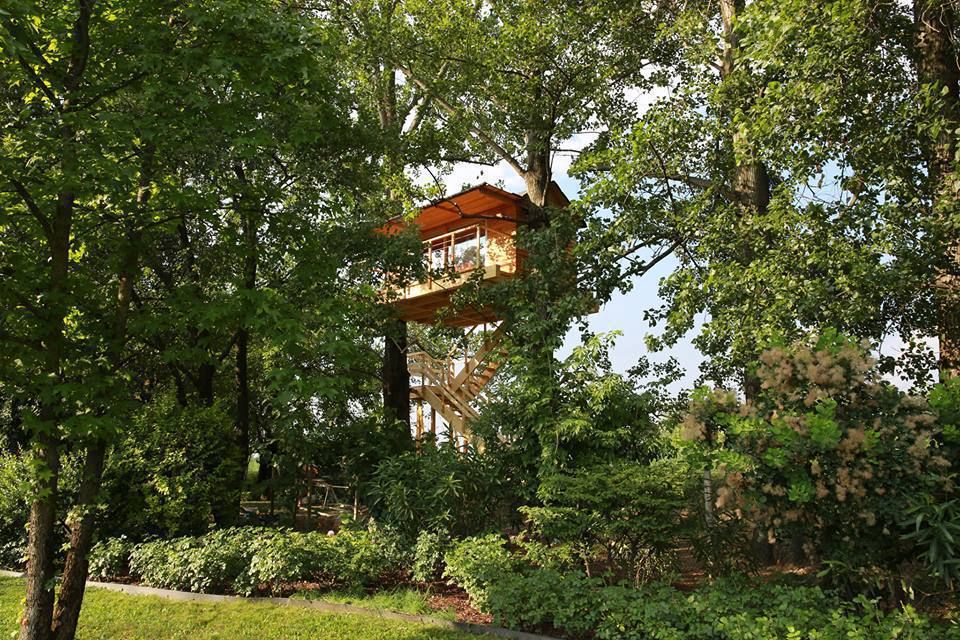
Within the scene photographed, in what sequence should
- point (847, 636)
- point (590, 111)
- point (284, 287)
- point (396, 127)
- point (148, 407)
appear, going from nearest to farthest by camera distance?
point (847, 636)
point (284, 287)
point (148, 407)
point (590, 111)
point (396, 127)

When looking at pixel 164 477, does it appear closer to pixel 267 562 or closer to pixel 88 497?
pixel 267 562

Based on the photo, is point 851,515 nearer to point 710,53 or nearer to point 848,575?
point 848,575

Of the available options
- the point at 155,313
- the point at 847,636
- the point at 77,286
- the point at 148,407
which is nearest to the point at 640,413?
the point at 847,636

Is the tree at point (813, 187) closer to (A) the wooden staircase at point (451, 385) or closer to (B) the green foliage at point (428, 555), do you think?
(B) the green foliage at point (428, 555)

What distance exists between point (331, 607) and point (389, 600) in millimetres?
660

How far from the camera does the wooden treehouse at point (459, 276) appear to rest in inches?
530

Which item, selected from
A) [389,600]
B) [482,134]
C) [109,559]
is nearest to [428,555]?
[389,600]

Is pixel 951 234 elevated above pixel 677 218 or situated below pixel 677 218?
below

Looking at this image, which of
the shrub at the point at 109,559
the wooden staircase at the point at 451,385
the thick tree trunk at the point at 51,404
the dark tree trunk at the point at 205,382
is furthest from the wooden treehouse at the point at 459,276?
the thick tree trunk at the point at 51,404

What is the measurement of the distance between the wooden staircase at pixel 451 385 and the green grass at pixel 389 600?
734cm

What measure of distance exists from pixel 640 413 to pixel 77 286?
23.5ft

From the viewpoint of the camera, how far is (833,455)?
5.11m

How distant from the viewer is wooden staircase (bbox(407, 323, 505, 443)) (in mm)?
15781

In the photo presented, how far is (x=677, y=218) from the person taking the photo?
8898 millimetres
